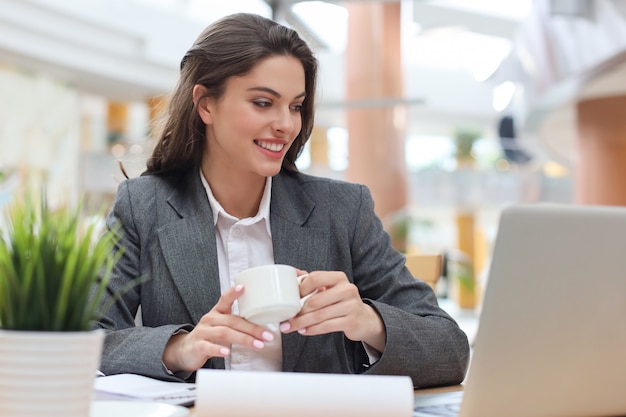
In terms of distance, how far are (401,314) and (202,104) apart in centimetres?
68

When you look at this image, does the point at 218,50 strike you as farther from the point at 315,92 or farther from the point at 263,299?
the point at 263,299

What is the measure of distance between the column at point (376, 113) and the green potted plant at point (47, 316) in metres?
8.60

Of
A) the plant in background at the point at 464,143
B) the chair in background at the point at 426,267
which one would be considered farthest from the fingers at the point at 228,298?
the plant in background at the point at 464,143

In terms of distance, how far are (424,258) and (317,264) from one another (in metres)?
1.29

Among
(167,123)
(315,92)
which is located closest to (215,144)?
(167,123)

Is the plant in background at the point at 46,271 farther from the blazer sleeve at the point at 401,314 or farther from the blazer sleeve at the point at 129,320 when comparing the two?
the blazer sleeve at the point at 401,314

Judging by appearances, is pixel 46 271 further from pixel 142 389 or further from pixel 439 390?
pixel 439 390

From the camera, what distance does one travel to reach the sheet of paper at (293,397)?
36.8 inches

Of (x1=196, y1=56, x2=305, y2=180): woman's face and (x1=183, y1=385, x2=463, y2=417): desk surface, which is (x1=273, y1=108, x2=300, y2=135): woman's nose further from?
(x1=183, y1=385, x2=463, y2=417): desk surface

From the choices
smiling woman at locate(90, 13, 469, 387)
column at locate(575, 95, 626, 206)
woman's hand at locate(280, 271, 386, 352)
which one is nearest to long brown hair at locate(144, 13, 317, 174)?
smiling woman at locate(90, 13, 469, 387)

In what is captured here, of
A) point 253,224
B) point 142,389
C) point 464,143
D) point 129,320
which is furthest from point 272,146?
point 464,143

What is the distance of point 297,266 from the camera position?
5.86 feet

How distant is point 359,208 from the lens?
190 cm

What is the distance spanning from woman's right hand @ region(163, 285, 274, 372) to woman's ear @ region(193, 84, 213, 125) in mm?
627
